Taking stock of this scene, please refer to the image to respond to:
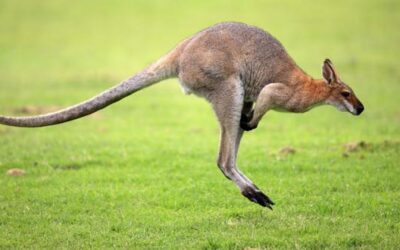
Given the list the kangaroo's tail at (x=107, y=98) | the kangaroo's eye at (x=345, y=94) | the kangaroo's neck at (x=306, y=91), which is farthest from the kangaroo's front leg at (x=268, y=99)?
the kangaroo's tail at (x=107, y=98)

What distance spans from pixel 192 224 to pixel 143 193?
1.65 metres

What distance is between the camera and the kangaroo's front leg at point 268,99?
26.6 ft

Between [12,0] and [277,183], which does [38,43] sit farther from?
[277,183]

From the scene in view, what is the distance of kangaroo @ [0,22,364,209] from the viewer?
319 inches

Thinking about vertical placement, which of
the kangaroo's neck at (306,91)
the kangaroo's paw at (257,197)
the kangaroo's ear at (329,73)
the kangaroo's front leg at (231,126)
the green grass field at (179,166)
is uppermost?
the kangaroo's ear at (329,73)

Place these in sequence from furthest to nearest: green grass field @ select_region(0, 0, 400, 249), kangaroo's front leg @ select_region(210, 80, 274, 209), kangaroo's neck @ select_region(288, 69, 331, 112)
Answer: kangaroo's neck @ select_region(288, 69, 331, 112) < kangaroo's front leg @ select_region(210, 80, 274, 209) < green grass field @ select_region(0, 0, 400, 249)

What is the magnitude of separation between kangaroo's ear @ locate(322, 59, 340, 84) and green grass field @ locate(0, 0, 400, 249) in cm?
158

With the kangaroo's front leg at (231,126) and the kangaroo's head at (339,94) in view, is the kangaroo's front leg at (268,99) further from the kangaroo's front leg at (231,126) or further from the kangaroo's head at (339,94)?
the kangaroo's head at (339,94)

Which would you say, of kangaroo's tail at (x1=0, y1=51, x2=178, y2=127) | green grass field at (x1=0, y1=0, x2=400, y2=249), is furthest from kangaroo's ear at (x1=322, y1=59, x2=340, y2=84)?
kangaroo's tail at (x1=0, y1=51, x2=178, y2=127)

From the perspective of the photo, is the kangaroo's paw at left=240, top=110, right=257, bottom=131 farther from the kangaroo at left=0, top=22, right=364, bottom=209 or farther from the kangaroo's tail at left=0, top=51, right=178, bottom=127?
the kangaroo's tail at left=0, top=51, right=178, bottom=127

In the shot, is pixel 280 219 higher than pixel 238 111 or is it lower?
lower

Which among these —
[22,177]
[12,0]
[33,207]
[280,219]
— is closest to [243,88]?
[280,219]

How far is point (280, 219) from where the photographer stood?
8.20 m

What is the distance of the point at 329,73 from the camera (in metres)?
8.38
